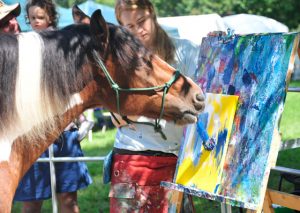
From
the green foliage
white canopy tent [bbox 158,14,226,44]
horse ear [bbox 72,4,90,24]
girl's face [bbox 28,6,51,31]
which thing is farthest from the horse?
the green foliage

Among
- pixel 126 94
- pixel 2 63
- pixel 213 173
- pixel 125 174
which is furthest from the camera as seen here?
pixel 125 174

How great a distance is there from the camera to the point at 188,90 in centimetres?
257

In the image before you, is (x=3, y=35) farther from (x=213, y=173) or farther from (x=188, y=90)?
(x=213, y=173)

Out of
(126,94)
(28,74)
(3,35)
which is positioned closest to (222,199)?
(126,94)

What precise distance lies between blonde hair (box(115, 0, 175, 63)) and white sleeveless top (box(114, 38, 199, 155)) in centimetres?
7

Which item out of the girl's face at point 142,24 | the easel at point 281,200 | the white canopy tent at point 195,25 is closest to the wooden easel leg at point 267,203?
the easel at point 281,200

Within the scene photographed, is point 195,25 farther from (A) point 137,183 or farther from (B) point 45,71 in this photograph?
(B) point 45,71

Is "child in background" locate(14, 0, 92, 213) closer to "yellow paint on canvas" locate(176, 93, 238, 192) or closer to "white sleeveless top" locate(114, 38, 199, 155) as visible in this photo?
"white sleeveless top" locate(114, 38, 199, 155)

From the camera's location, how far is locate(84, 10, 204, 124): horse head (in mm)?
2443

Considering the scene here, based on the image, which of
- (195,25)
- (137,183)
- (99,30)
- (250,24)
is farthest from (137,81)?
(250,24)

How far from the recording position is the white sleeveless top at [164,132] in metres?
2.97

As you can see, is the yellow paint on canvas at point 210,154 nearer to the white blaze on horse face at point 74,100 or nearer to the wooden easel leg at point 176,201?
the wooden easel leg at point 176,201

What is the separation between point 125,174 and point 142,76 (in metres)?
0.73

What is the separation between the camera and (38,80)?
2.29 metres
